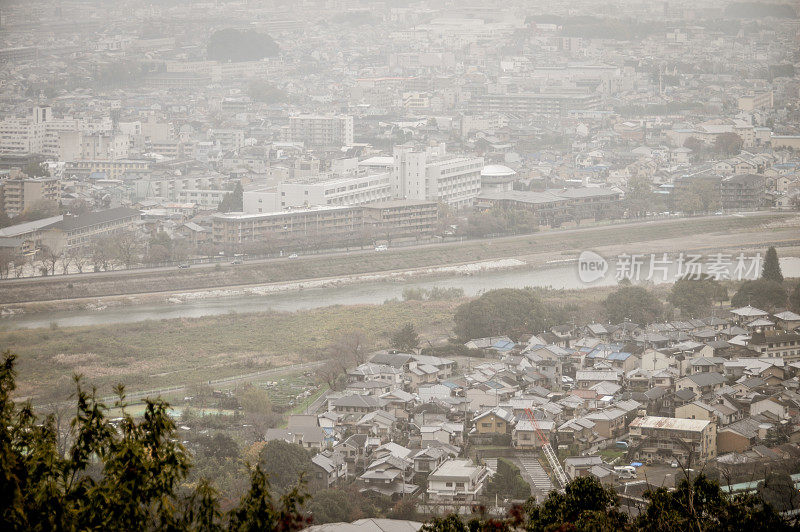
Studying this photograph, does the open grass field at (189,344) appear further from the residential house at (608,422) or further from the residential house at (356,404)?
the residential house at (608,422)

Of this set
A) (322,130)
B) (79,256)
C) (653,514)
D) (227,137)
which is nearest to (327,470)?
(653,514)

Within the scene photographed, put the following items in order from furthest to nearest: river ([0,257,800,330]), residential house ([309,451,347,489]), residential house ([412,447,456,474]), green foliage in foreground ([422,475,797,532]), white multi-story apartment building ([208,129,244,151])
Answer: white multi-story apartment building ([208,129,244,151])
river ([0,257,800,330])
residential house ([412,447,456,474])
residential house ([309,451,347,489])
green foliage in foreground ([422,475,797,532])

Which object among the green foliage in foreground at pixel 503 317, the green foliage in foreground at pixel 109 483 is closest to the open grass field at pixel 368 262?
the green foliage in foreground at pixel 503 317

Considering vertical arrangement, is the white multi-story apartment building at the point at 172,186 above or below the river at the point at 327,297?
above

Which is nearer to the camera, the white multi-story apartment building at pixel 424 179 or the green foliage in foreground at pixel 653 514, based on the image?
the green foliage in foreground at pixel 653 514

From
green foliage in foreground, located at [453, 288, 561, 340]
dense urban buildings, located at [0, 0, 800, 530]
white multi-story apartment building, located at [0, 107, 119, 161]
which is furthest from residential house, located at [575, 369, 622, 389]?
white multi-story apartment building, located at [0, 107, 119, 161]

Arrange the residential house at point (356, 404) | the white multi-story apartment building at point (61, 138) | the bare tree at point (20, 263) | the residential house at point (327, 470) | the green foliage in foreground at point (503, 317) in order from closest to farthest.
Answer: the residential house at point (327, 470) → the residential house at point (356, 404) → the green foliage in foreground at point (503, 317) → the bare tree at point (20, 263) → the white multi-story apartment building at point (61, 138)

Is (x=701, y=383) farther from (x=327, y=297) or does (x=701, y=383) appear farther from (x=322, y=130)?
(x=322, y=130)

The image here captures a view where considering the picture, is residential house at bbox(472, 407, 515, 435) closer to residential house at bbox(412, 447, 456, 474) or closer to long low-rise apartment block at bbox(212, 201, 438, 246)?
residential house at bbox(412, 447, 456, 474)
